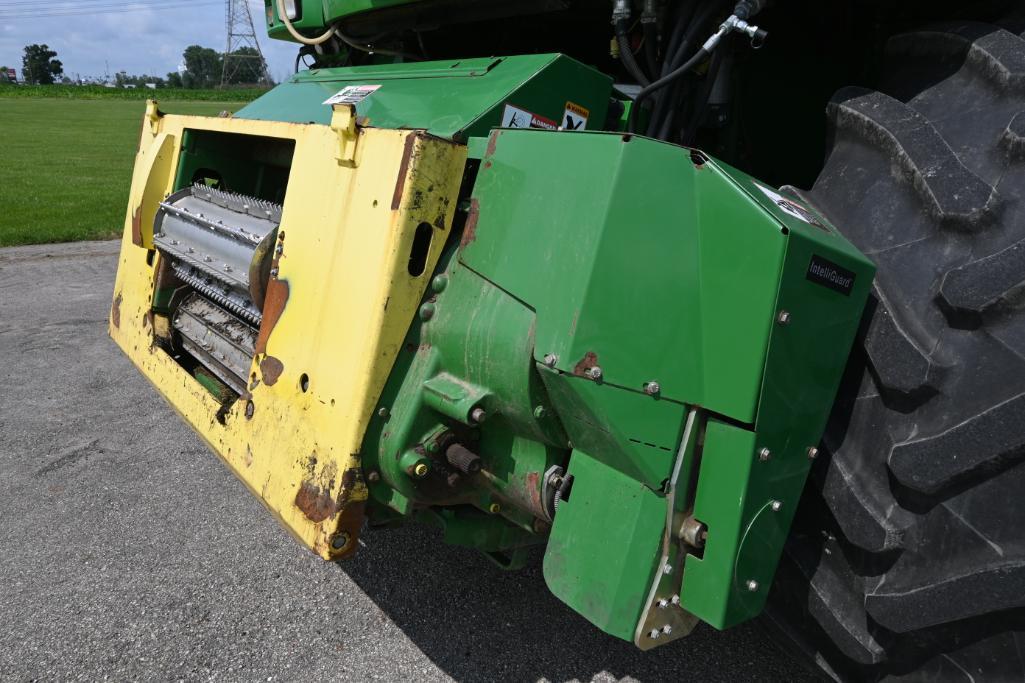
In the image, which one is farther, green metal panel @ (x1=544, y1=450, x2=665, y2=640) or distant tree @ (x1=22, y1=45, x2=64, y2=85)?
distant tree @ (x1=22, y1=45, x2=64, y2=85)

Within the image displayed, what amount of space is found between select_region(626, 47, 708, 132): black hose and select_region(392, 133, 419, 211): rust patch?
2.11 ft

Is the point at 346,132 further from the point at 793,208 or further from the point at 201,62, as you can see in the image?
the point at 201,62

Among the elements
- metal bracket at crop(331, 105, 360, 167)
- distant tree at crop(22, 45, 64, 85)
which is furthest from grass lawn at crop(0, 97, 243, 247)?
distant tree at crop(22, 45, 64, 85)

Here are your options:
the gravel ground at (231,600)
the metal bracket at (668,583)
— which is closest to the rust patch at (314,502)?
the gravel ground at (231,600)

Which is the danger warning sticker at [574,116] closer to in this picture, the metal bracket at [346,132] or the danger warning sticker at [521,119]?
the danger warning sticker at [521,119]

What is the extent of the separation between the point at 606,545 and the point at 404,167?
2.72ft

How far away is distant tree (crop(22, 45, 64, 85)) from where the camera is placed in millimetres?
72250

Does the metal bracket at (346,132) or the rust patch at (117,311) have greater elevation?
the metal bracket at (346,132)

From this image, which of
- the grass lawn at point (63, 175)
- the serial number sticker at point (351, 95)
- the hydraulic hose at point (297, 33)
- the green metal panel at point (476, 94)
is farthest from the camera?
the grass lawn at point (63, 175)

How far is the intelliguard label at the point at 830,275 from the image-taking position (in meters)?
1.34

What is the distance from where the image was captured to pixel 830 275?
1353mm

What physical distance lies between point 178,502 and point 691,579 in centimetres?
197

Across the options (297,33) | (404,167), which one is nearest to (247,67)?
(297,33)

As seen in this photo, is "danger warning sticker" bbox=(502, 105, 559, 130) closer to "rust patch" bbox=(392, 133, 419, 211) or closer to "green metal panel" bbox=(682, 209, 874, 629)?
"rust patch" bbox=(392, 133, 419, 211)
